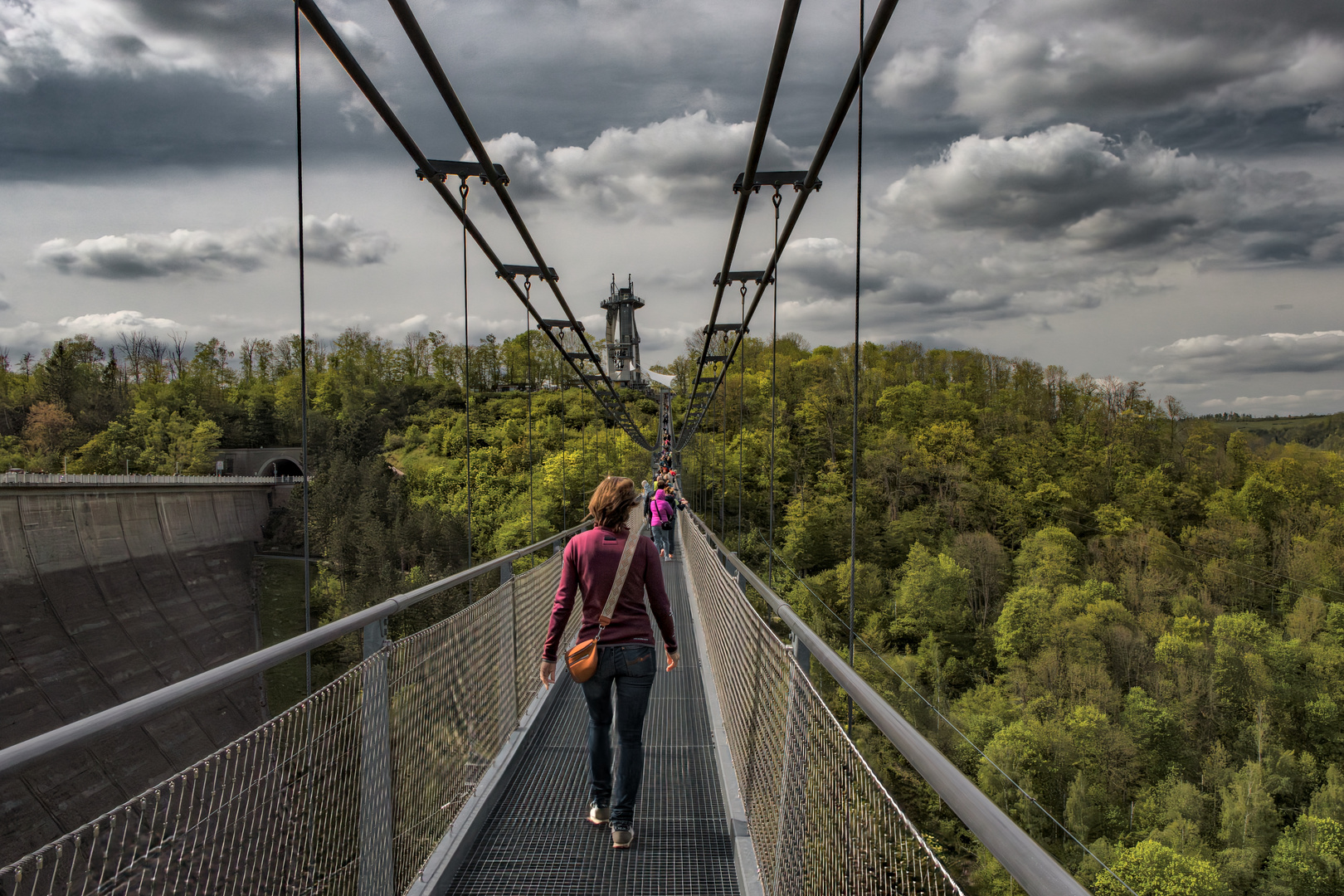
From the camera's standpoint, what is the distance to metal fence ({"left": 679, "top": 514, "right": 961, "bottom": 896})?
109cm

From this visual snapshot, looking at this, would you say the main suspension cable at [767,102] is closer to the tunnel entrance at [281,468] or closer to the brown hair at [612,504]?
the brown hair at [612,504]

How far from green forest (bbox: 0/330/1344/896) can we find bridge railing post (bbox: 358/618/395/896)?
14.6 metres

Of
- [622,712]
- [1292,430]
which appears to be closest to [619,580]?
[622,712]

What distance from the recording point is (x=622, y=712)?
207 centimetres

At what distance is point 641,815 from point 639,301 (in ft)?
95.1

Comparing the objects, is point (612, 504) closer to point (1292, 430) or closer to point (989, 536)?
point (989, 536)

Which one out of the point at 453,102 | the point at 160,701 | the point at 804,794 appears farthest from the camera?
the point at 453,102

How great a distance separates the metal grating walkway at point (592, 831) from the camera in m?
1.97

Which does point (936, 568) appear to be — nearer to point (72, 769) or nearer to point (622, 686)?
point (72, 769)

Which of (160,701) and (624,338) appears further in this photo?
(624,338)

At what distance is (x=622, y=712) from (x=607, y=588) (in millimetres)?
364

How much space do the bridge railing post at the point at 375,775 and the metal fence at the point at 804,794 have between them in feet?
3.07

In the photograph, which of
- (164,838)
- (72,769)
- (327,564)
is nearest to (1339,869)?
(164,838)

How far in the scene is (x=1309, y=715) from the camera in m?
27.2
